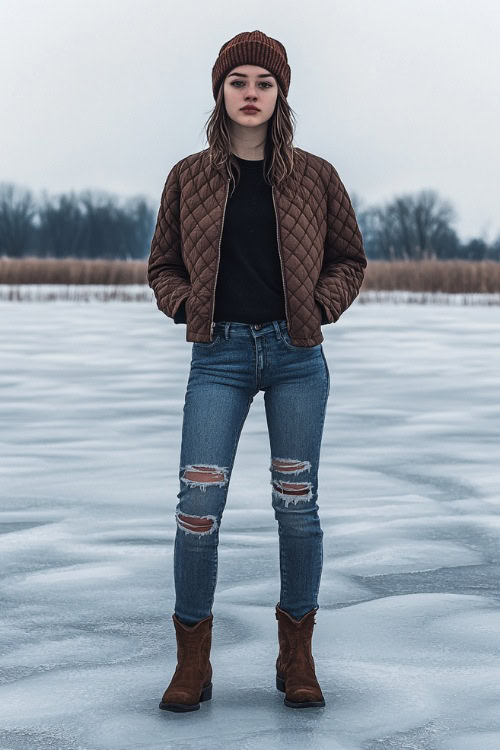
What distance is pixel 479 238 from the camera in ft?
257

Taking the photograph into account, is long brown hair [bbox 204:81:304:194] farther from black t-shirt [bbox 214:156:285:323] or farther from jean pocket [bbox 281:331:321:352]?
jean pocket [bbox 281:331:321:352]

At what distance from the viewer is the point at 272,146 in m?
2.84

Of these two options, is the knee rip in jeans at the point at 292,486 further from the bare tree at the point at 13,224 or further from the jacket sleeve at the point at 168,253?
the bare tree at the point at 13,224

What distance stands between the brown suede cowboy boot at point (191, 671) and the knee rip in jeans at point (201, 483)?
0.76ft

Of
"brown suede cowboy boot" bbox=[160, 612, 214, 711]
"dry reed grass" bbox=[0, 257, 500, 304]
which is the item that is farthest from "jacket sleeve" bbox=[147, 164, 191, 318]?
"dry reed grass" bbox=[0, 257, 500, 304]

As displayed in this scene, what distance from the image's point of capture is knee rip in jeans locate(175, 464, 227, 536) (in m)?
2.73

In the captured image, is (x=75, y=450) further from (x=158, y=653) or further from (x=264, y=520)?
(x=158, y=653)

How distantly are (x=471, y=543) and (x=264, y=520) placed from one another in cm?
87

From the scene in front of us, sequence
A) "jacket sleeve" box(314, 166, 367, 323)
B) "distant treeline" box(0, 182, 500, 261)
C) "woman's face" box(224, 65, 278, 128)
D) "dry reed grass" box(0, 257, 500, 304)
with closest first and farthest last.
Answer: "woman's face" box(224, 65, 278, 128)
"jacket sleeve" box(314, 166, 367, 323)
"dry reed grass" box(0, 257, 500, 304)
"distant treeline" box(0, 182, 500, 261)

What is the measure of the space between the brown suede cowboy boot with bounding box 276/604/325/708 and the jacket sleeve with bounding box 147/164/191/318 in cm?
83

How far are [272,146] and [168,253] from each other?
15.1 inches

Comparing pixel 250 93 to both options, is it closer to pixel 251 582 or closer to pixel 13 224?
pixel 251 582

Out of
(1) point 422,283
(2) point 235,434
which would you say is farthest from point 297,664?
(1) point 422,283

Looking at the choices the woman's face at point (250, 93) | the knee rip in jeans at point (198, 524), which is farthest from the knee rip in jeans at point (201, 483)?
the woman's face at point (250, 93)
